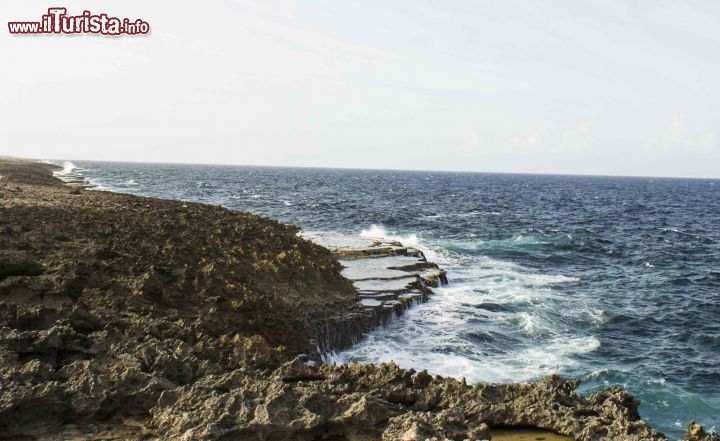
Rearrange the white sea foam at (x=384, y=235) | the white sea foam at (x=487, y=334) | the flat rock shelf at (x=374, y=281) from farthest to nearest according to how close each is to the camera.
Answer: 1. the white sea foam at (x=384, y=235)
2. the flat rock shelf at (x=374, y=281)
3. the white sea foam at (x=487, y=334)

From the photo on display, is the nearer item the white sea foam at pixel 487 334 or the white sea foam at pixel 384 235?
the white sea foam at pixel 487 334

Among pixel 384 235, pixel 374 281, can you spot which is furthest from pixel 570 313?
pixel 384 235

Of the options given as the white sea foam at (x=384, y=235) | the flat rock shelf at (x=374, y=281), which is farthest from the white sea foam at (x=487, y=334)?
the white sea foam at (x=384, y=235)

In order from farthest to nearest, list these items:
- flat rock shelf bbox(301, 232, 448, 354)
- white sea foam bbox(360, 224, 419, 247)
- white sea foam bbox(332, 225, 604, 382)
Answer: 1. white sea foam bbox(360, 224, 419, 247)
2. flat rock shelf bbox(301, 232, 448, 354)
3. white sea foam bbox(332, 225, 604, 382)

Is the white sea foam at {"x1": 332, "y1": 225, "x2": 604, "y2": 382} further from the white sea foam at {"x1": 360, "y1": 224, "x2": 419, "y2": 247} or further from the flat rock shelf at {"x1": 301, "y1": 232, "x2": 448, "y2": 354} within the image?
the white sea foam at {"x1": 360, "y1": 224, "x2": 419, "y2": 247}

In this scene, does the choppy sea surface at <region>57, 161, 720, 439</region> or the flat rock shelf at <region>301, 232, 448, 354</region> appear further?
the flat rock shelf at <region>301, 232, 448, 354</region>

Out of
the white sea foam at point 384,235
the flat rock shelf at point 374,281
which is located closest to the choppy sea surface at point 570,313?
the white sea foam at point 384,235

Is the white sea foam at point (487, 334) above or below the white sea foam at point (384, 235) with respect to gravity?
below

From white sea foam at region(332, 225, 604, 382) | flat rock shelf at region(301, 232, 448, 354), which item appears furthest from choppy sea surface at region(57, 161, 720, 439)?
flat rock shelf at region(301, 232, 448, 354)

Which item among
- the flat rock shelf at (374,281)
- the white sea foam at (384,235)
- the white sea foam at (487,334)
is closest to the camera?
the white sea foam at (487,334)

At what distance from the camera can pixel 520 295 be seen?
24859mm

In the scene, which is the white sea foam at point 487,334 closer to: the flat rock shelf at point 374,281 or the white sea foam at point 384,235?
the flat rock shelf at point 374,281

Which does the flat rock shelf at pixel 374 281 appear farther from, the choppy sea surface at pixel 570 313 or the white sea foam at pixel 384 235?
the white sea foam at pixel 384 235

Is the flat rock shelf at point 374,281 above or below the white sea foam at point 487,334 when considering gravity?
above
